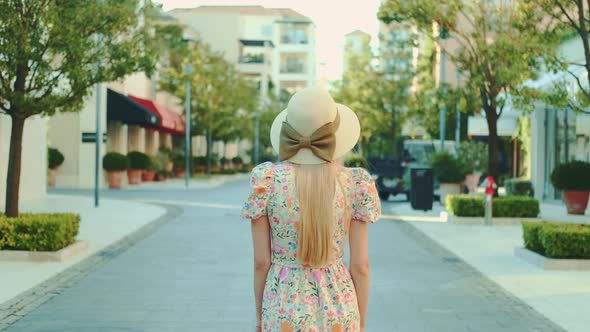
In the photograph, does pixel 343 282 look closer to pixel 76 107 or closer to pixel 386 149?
pixel 76 107

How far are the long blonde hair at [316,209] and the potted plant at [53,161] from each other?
3345 centimetres

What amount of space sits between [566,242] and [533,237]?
1.07 metres

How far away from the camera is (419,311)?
9.36 meters

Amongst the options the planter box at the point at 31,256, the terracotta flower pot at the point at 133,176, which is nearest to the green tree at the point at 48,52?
the planter box at the point at 31,256

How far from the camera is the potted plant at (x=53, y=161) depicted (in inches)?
1433

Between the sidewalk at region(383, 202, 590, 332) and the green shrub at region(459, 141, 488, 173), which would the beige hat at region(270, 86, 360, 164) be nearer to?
the sidewalk at region(383, 202, 590, 332)

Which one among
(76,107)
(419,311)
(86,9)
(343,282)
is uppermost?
(86,9)

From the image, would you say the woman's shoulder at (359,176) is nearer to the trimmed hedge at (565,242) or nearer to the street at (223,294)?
the street at (223,294)

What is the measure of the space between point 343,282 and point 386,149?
51.6 meters

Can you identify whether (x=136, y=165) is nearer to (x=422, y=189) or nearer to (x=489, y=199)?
(x=422, y=189)

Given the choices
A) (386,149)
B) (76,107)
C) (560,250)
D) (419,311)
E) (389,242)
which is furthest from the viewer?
(386,149)

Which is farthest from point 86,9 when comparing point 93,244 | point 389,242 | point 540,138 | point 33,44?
point 540,138

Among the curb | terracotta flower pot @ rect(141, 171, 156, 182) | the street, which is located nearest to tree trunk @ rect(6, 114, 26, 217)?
the curb

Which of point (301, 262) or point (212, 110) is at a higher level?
point (212, 110)
